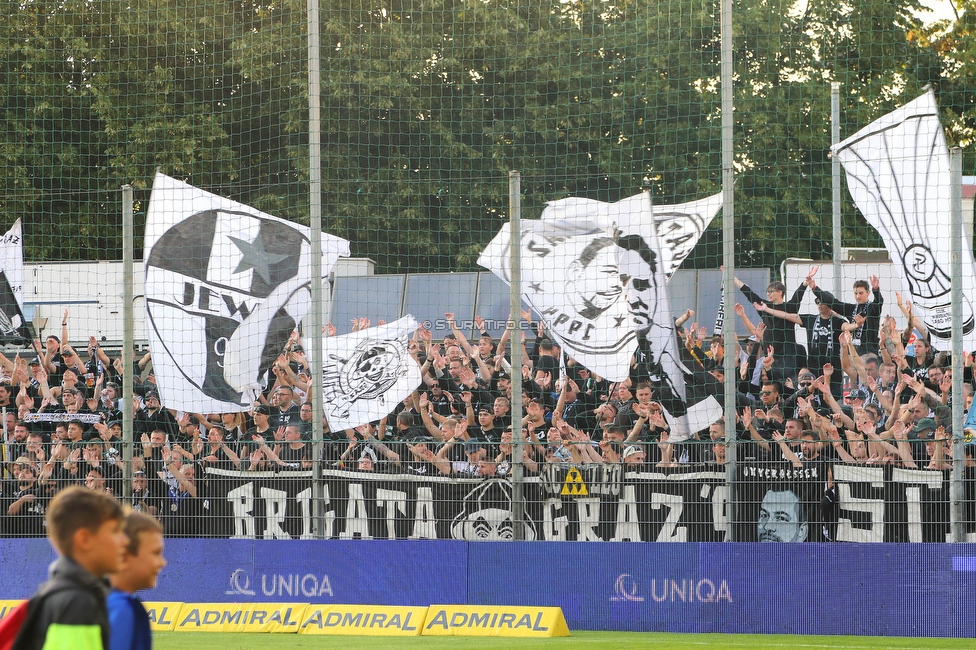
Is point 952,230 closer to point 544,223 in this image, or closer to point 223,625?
point 544,223

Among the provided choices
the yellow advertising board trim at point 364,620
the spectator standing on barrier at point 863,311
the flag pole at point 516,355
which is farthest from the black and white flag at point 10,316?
A: the spectator standing on barrier at point 863,311

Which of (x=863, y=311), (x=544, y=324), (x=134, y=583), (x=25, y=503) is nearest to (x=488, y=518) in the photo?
(x=544, y=324)

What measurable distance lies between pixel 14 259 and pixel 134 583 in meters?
9.97

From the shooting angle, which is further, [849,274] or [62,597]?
[849,274]

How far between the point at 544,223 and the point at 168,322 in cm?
370

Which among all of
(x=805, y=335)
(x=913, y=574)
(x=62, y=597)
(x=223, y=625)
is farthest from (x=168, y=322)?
(x=62, y=597)

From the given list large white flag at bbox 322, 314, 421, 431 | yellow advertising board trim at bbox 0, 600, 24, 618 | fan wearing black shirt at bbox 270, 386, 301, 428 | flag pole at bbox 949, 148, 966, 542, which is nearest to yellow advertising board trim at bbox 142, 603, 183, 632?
yellow advertising board trim at bbox 0, 600, 24, 618

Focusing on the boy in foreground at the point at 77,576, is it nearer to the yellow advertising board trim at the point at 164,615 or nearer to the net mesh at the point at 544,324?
the net mesh at the point at 544,324

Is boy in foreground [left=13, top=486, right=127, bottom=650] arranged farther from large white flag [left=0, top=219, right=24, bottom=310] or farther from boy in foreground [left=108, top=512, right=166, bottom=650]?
large white flag [left=0, top=219, right=24, bottom=310]

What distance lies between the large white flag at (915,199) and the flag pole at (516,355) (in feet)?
9.78

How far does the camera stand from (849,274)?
50.1 feet

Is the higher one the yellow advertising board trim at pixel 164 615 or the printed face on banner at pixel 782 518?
the printed face on banner at pixel 782 518

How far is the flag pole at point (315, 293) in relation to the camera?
11.3m

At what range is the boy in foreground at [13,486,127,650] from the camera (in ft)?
10.9
